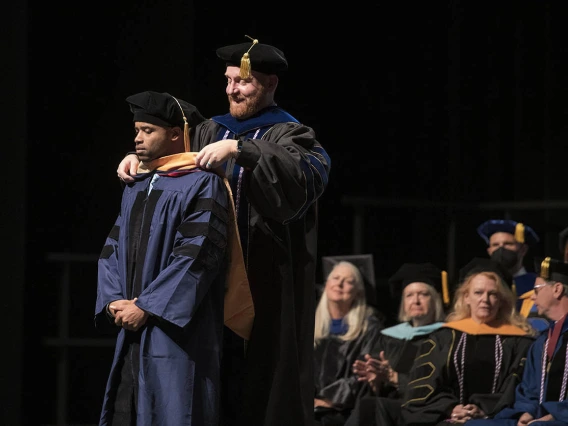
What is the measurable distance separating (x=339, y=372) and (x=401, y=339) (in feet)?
1.41

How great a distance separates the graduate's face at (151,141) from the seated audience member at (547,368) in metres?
2.62

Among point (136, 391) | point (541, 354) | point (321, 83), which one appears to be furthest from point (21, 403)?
point (321, 83)

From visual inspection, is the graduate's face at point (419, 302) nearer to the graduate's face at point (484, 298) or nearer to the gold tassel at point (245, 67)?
the graduate's face at point (484, 298)

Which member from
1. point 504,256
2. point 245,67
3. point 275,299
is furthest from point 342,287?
point 245,67

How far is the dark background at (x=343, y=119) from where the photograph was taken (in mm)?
6375

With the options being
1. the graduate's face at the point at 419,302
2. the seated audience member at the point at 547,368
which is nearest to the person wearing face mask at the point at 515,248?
the graduate's face at the point at 419,302

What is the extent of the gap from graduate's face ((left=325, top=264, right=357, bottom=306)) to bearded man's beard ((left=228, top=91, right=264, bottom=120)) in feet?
10.5

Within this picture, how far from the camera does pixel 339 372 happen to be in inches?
282

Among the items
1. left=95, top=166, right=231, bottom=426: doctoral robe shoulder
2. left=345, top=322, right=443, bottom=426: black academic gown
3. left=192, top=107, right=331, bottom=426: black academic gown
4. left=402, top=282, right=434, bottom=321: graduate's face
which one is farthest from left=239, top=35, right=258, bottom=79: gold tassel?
left=402, top=282, right=434, bottom=321: graduate's face

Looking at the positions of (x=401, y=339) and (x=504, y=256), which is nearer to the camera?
(x=401, y=339)

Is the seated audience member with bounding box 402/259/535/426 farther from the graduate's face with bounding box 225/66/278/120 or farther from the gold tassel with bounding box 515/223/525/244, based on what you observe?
the graduate's face with bounding box 225/66/278/120

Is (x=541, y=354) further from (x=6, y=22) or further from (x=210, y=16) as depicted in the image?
(x=6, y=22)

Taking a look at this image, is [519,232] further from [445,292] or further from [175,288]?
[175,288]

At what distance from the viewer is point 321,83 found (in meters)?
7.98
